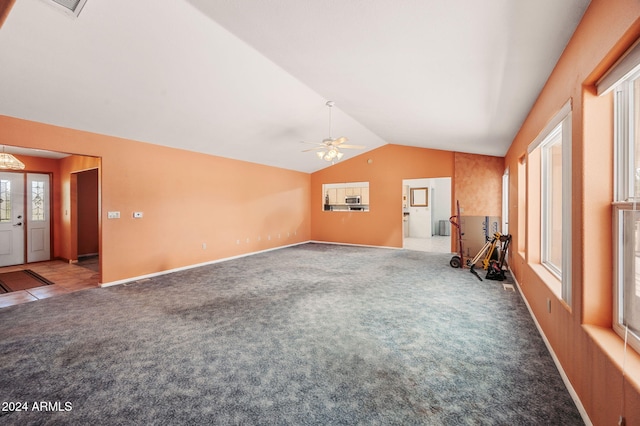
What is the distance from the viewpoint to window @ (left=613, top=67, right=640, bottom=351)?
1.52m

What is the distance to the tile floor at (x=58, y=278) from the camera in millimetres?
4156

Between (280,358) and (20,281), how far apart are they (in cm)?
571

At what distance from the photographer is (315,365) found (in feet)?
7.61

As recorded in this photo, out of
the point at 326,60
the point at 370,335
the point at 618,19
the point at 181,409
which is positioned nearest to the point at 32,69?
the point at 326,60

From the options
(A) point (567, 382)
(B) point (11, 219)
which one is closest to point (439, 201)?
(A) point (567, 382)

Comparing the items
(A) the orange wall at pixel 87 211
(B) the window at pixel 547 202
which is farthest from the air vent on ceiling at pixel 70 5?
(A) the orange wall at pixel 87 211

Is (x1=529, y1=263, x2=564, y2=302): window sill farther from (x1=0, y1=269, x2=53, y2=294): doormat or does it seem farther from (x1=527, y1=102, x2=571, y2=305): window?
(x1=0, y1=269, x2=53, y2=294): doormat

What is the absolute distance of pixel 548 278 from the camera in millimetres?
2898

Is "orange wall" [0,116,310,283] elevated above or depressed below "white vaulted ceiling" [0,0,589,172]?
below

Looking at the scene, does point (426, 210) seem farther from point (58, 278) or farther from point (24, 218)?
point (24, 218)

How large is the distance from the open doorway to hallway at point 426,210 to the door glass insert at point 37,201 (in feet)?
34.8

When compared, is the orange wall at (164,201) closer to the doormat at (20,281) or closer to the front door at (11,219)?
the front door at (11,219)

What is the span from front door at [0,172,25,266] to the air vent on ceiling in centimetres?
635

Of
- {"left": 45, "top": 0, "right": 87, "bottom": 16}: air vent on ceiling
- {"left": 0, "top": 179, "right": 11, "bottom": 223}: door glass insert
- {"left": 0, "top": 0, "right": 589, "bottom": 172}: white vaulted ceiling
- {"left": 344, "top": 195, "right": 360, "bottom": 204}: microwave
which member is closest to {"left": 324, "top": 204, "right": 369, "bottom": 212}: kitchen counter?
{"left": 344, "top": 195, "right": 360, "bottom": 204}: microwave
